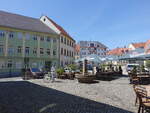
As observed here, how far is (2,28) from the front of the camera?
102 feet

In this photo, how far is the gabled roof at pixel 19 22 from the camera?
3297cm

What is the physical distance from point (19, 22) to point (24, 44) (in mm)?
5594

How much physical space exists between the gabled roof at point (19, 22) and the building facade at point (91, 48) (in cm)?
5223

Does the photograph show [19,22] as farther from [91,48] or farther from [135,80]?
[91,48]

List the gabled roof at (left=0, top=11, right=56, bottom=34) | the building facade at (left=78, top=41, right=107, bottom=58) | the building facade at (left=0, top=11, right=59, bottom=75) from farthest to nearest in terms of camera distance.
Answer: the building facade at (left=78, top=41, right=107, bottom=58)
the gabled roof at (left=0, top=11, right=56, bottom=34)
the building facade at (left=0, top=11, right=59, bottom=75)

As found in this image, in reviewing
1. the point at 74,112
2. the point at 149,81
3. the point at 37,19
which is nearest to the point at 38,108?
the point at 74,112

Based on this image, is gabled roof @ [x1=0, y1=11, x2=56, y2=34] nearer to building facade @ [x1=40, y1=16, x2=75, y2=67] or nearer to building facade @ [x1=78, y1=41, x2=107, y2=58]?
building facade @ [x1=40, y1=16, x2=75, y2=67]

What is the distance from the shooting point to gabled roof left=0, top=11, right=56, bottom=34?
33.0 m

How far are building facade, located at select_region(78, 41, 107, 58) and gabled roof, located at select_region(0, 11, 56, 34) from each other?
5223 centimetres

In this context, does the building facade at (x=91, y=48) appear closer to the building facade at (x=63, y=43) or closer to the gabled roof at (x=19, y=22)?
the building facade at (x=63, y=43)

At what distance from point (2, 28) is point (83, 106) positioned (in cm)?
2922

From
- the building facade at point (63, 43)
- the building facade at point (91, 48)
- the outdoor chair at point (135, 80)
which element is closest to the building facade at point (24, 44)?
the building facade at point (63, 43)

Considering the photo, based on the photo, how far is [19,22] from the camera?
3584cm

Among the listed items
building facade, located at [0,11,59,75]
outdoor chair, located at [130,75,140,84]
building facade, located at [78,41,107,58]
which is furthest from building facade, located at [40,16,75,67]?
building facade, located at [78,41,107,58]
